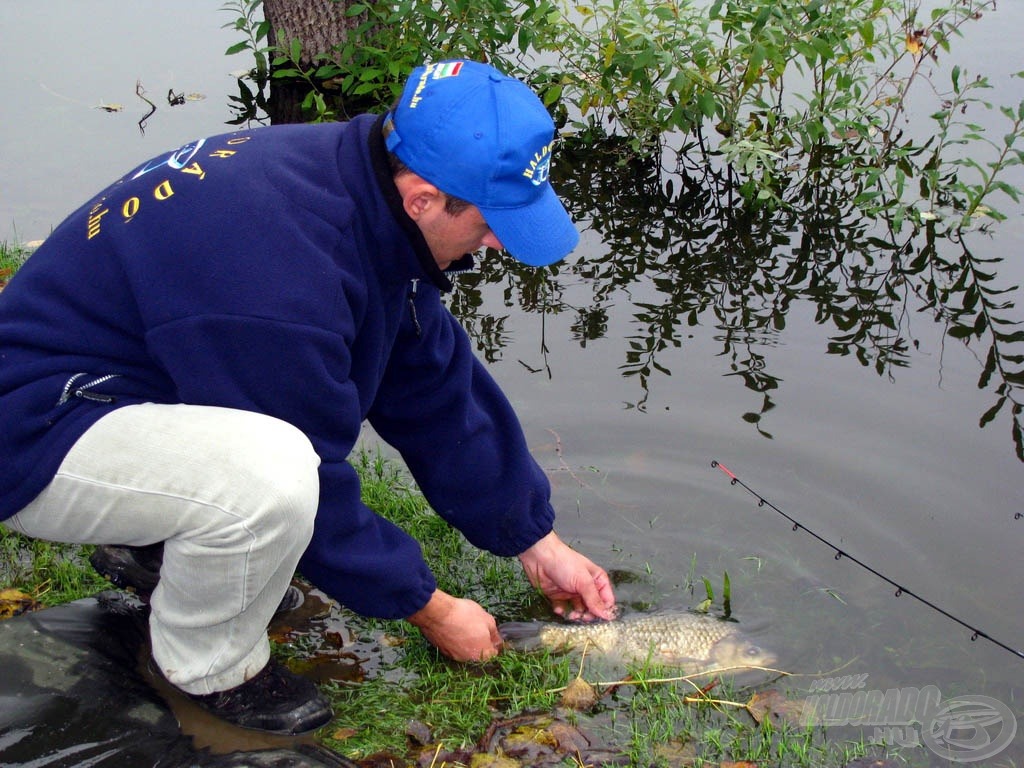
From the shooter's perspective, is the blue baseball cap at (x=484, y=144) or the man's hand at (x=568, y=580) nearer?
the blue baseball cap at (x=484, y=144)

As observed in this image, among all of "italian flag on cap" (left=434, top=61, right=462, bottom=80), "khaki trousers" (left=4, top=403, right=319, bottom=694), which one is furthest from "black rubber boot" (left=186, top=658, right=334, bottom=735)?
"italian flag on cap" (left=434, top=61, right=462, bottom=80)

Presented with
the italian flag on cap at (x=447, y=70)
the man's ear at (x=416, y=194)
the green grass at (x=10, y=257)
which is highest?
the italian flag on cap at (x=447, y=70)

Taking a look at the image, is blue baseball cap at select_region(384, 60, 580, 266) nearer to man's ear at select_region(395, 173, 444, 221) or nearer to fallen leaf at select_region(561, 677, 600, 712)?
man's ear at select_region(395, 173, 444, 221)

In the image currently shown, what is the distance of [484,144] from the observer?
2.39 metres

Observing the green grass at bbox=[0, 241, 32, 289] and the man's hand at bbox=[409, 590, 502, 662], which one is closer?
the man's hand at bbox=[409, 590, 502, 662]

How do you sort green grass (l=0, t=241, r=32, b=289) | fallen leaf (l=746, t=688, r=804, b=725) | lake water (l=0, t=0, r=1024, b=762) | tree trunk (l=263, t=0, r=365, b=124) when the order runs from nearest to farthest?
fallen leaf (l=746, t=688, r=804, b=725)
lake water (l=0, t=0, r=1024, b=762)
green grass (l=0, t=241, r=32, b=289)
tree trunk (l=263, t=0, r=365, b=124)

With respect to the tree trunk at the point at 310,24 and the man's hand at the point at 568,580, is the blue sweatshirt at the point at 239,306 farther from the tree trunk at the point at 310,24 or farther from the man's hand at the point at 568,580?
the tree trunk at the point at 310,24

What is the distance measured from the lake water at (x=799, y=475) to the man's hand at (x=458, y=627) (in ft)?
2.21

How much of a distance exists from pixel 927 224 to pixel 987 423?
202cm

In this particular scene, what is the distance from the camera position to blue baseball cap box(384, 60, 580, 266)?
2398 mm

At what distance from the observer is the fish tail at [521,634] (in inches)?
129

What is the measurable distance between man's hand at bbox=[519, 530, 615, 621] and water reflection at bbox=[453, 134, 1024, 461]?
4.45 feet

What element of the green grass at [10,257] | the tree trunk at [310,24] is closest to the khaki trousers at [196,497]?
the green grass at [10,257]

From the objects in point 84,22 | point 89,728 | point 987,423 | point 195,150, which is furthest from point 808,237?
point 84,22
